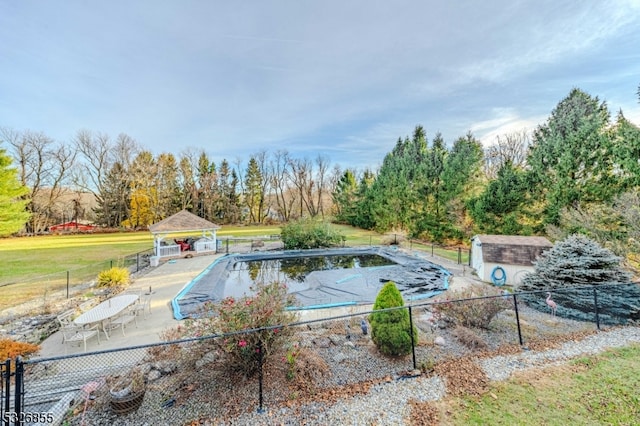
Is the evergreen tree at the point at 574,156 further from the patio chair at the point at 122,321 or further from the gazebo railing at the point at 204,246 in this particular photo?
the gazebo railing at the point at 204,246

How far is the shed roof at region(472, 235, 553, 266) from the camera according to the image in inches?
404

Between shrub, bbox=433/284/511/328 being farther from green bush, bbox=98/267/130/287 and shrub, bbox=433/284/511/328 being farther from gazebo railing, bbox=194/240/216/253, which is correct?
gazebo railing, bbox=194/240/216/253

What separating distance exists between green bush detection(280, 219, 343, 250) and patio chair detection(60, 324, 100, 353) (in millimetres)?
13669

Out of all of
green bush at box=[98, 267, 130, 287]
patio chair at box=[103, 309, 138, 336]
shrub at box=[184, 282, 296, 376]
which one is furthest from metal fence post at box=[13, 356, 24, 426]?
green bush at box=[98, 267, 130, 287]

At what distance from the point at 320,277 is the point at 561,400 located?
28.0ft

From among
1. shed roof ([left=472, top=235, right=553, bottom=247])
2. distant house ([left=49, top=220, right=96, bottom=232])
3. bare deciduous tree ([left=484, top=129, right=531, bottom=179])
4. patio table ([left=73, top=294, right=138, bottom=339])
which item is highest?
bare deciduous tree ([left=484, top=129, right=531, bottom=179])

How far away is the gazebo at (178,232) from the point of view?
14.8 meters

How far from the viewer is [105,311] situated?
20.3 ft

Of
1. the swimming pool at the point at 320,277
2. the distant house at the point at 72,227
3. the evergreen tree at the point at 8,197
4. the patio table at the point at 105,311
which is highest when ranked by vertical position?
the evergreen tree at the point at 8,197

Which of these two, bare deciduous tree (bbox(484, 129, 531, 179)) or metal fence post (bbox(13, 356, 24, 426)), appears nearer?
metal fence post (bbox(13, 356, 24, 426))

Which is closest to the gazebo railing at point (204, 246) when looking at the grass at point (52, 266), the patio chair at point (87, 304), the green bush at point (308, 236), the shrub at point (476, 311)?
the grass at point (52, 266)

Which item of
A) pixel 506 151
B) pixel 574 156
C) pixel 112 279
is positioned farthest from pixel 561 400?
pixel 506 151

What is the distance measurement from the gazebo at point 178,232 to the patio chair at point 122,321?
8224 mm

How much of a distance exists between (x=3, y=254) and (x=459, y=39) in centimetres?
3168
